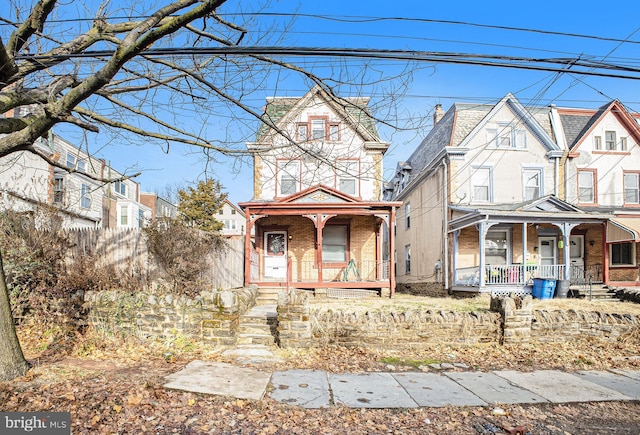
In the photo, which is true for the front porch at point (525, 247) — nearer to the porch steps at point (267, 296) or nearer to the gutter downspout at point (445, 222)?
the gutter downspout at point (445, 222)

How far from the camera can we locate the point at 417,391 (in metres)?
5.59

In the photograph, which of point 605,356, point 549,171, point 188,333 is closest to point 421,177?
point 549,171

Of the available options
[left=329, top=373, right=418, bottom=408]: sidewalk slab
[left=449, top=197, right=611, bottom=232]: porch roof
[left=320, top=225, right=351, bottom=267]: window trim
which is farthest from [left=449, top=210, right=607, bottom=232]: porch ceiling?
[left=329, top=373, right=418, bottom=408]: sidewalk slab

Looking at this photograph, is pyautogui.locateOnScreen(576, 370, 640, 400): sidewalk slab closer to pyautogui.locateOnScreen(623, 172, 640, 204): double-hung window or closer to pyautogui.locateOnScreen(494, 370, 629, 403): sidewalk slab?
pyautogui.locateOnScreen(494, 370, 629, 403): sidewalk slab

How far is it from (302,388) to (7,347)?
3887 mm

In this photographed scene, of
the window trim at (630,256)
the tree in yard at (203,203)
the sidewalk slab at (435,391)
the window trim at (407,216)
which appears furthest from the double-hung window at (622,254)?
the tree in yard at (203,203)

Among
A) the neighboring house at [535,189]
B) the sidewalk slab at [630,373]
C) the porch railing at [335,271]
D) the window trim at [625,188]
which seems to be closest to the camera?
the sidewalk slab at [630,373]

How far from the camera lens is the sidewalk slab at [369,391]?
5039mm

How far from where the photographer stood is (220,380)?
5629mm

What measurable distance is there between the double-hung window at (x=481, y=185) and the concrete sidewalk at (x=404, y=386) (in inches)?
466

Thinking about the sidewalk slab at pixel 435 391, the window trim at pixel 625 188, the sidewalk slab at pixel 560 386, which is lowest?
the sidewalk slab at pixel 560 386

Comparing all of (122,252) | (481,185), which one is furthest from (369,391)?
(481,185)

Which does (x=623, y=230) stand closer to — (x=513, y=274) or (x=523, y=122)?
(x=513, y=274)

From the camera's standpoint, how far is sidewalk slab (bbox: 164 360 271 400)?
5176mm
